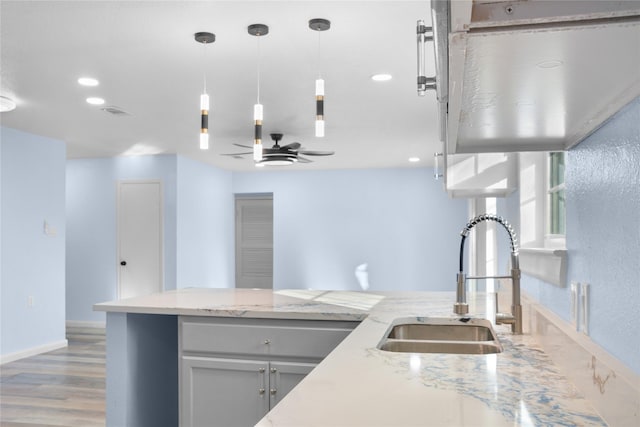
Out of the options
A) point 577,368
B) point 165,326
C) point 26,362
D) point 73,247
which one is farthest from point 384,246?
point 577,368

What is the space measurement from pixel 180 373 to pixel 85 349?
3.81 m

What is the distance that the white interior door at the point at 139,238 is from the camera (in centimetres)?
730

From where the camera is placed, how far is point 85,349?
6004 millimetres

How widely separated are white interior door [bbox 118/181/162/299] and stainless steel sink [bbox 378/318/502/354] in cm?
556

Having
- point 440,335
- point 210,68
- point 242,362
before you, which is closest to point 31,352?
point 210,68

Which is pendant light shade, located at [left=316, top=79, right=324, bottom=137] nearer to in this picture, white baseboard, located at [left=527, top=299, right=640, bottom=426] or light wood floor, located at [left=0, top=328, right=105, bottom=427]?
white baseboard, located at [left=527, top=299, right=640, bottom=426]

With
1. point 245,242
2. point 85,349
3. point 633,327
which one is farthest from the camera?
point 245,242

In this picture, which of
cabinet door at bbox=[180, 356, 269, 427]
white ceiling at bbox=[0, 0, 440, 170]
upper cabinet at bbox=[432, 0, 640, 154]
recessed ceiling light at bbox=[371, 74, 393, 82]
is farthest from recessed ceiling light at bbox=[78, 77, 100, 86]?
upper cabinet at bbox=[432, 0, 640, 154]

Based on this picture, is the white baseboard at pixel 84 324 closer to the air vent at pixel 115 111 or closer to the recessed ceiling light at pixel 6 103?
the air vent at pixel 115 111

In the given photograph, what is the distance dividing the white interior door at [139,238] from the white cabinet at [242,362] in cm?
477

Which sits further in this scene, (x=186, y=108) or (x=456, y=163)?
(x=186, y=108)

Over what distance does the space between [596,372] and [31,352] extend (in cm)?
583

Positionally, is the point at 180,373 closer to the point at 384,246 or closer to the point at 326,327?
the point at 326,327

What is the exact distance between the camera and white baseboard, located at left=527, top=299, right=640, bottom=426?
866mm
